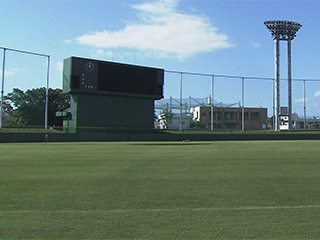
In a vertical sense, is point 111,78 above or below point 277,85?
below

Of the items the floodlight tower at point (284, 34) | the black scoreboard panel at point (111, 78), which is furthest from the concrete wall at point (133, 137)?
the floodlight tower at point (284, 34)

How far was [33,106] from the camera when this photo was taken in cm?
8069

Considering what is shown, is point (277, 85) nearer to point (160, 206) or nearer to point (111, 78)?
point (111, 78)

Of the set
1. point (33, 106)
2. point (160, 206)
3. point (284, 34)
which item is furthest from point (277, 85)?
point (160, 206)

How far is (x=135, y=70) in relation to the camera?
5359 cm

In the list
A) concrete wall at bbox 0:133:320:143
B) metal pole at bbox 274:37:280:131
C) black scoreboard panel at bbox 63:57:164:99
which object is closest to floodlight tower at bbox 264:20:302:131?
metal pole at bbox 274:37:280:131

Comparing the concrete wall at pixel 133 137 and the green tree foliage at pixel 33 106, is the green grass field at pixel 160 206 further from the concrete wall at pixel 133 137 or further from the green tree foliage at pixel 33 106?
the green tree foliage at pixel 33 106

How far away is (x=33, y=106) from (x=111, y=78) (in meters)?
35.1

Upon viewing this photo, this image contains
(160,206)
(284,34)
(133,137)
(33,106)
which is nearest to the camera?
(160,206)

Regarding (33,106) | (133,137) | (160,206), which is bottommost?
(160,206)

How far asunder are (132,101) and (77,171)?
1633 inches

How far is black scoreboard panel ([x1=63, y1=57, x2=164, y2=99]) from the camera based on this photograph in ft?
163

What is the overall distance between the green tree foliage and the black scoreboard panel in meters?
30.9

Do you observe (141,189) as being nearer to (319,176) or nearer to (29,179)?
(29,179)
